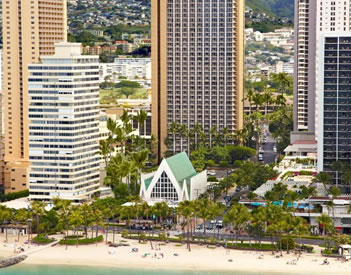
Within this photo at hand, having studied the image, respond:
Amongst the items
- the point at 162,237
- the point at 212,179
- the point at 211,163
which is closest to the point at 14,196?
the point at 212,179

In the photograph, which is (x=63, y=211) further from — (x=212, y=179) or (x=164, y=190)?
(x=212, y=179)

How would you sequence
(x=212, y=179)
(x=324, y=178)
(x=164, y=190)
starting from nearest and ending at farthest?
(x=324, y=178) < (x=164, y=190) < (x=212, y=179)

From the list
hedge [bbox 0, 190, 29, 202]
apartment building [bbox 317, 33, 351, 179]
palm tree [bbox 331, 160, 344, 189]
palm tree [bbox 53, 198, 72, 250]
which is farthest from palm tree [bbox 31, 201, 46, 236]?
apartment building [bbox 317, 33, 351, 179]

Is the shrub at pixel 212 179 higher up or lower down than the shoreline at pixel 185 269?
higher up

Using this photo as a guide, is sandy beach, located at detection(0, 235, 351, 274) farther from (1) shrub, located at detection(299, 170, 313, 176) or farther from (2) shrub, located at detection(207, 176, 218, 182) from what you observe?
(2) shrub, located at detection(207, 176, 218, 182)

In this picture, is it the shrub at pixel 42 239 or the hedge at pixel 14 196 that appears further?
the hedge at pixel 14 196

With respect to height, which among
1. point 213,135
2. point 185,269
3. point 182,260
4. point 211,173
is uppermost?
point 213,135

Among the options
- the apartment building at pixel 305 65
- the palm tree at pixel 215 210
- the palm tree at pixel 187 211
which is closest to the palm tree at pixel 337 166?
the palm tree at pixel 215 210

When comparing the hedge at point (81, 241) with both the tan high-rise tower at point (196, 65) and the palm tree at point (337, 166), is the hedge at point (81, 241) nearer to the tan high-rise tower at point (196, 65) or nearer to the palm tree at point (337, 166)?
the palm tree at point (337, 166)
